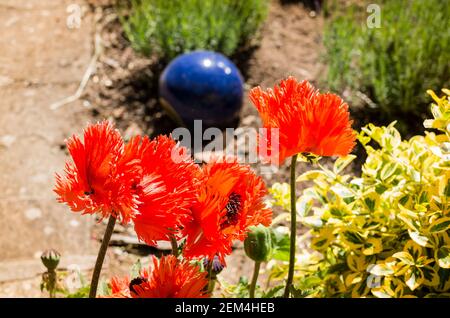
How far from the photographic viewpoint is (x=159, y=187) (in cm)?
101

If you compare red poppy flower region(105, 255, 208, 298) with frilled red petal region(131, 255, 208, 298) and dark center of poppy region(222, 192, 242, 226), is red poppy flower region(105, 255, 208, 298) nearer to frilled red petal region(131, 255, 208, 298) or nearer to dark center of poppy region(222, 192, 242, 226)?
frilled red petal region(131, 255, 208, 298)

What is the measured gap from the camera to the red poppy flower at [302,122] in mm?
1098

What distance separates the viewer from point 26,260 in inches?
107

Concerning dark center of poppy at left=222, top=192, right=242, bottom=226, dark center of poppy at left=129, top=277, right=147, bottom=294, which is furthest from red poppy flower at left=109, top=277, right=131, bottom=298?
dark center of poppy at left=222, top=192, right=242, bottom=226

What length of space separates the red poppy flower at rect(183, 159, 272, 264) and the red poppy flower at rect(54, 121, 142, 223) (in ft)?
0.41

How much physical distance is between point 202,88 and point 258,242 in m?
2.04

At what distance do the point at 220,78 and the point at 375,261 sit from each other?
1.83 m

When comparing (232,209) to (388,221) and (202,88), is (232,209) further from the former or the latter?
(202,88)

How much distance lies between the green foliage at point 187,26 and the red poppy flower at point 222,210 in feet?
8.70

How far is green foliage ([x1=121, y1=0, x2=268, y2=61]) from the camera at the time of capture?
374 centimetres

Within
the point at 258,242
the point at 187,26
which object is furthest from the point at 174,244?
the point at 187,26

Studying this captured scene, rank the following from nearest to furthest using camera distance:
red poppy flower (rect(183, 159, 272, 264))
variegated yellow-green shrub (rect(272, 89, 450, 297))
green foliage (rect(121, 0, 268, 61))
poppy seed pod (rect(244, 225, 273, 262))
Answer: red poppy flower (rect(183, 159, 272, 264)) → poppy seed pod (rect(244, 225, 273, 262)) → variegated yellow-green shrub (rect(272, 89, 450, 297)) → green foliage (rect(121, 0, 268, 61))

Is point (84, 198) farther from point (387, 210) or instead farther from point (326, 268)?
Result: point (326, 268)
